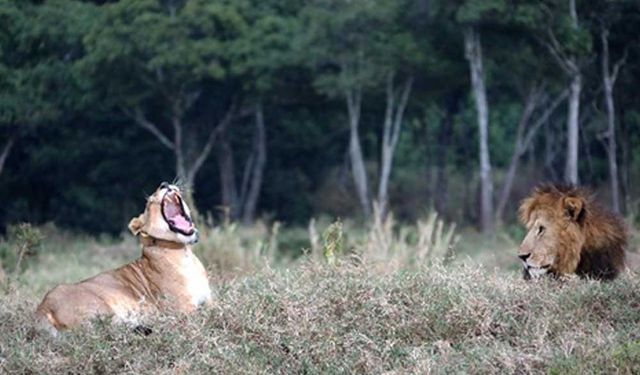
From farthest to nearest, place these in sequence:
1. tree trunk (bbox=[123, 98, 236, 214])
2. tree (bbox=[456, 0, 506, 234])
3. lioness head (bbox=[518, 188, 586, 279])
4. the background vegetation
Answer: tree trunk (bbox=[123, 98, 236, 214])
tree (bbox=[456, 0, 506, 234])
the background vegetation
lioness head (bbox=[518, 188, 586, 279])

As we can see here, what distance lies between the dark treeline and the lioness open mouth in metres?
9.15

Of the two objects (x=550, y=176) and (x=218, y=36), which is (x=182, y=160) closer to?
(x=218, y=36)

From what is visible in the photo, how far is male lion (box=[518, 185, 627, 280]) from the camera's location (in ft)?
27.7

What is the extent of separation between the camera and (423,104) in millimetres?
26141

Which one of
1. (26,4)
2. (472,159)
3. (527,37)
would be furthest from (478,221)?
(26,4)

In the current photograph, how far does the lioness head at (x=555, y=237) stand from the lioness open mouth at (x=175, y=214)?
2.01 m

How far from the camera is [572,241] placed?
846 cm

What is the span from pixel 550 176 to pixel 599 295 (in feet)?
61.2

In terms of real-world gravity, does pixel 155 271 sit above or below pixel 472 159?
above

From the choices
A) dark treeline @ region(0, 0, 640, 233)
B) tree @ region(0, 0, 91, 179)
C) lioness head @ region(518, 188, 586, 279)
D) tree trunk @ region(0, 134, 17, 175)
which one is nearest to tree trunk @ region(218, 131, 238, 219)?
dark treeline @ region(0, 0, 640, 233)

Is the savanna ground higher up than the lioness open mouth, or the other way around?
the lioness open mouth

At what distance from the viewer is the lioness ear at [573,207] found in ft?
27.8

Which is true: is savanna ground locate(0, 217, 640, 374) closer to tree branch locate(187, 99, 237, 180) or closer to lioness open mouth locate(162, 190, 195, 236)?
lioness open mouth locate(162, 190, 195, 236)

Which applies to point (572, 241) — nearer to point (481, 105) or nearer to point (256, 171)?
point (481, 105)
